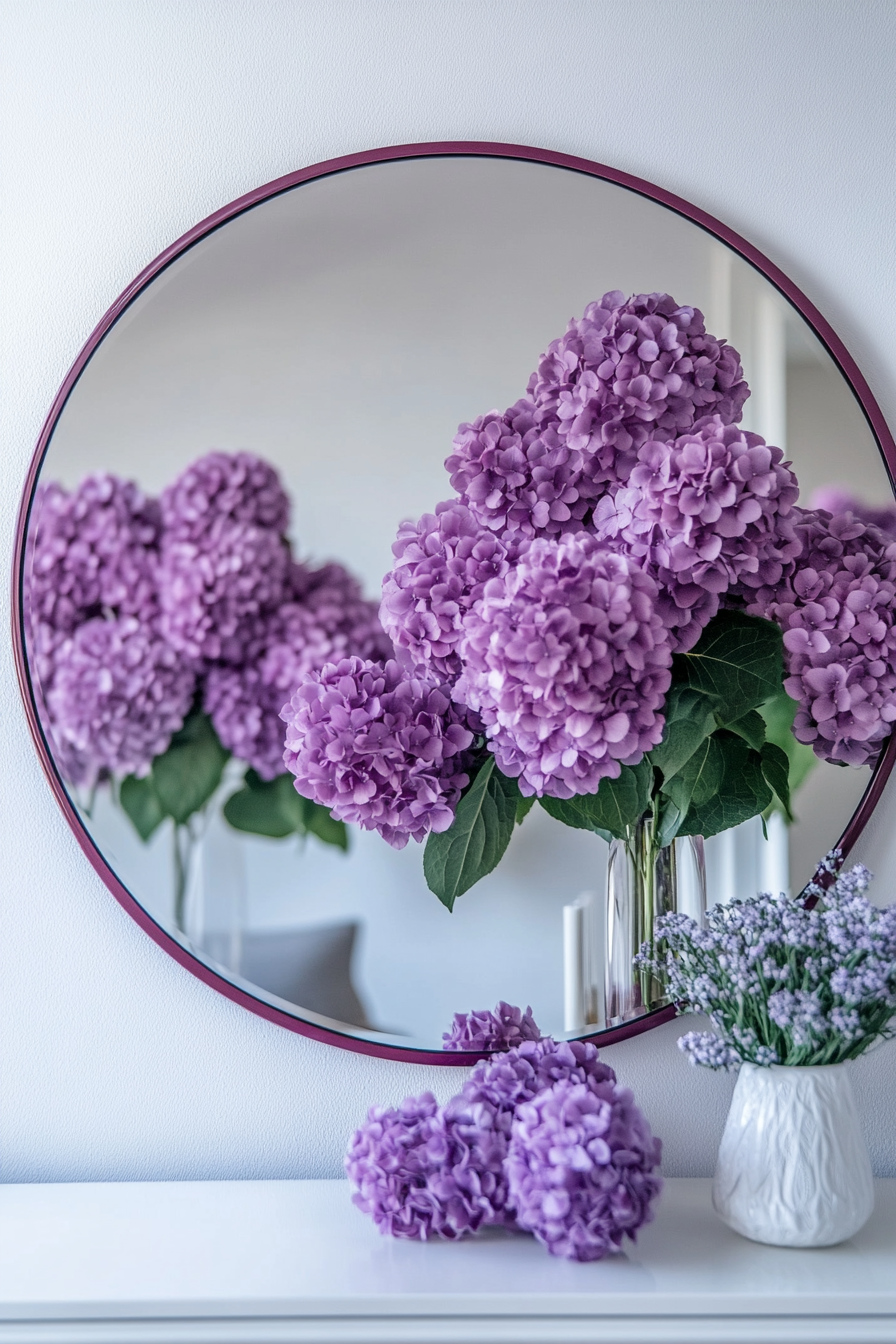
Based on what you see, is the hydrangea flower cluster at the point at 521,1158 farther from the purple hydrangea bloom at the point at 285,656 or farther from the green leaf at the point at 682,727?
the purple hydrangea bloom at the point at 285,656

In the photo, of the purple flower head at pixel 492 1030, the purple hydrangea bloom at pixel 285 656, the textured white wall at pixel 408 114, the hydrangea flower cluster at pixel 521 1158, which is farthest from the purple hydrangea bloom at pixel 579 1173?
the textured white wall at pixel 408 114

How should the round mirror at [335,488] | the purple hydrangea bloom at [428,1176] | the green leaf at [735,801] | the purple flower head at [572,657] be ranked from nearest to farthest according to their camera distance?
1. the purple flower head at [572,657]
2. the purple hydrangea bloom at [428,1176]
3. the green leaf at [735,801]
4. the round mirror at [335,488]

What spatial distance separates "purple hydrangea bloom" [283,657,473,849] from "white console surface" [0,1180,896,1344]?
1.20ft

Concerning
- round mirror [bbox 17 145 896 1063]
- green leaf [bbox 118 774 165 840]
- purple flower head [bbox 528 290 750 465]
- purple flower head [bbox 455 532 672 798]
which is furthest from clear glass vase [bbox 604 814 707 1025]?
green leaf [bbox 118 774 165 840]

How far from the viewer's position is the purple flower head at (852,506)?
1163mm

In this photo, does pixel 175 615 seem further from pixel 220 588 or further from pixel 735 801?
pixel 735 801

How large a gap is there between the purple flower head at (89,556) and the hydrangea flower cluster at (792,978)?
2.23 ft

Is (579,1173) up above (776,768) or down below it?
below

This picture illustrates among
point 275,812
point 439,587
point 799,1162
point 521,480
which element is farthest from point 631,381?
point 799,1162

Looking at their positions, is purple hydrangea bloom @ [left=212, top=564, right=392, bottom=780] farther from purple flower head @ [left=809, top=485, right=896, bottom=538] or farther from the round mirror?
purple flower head @ [left=809, top=485, right=896, bottom=538]

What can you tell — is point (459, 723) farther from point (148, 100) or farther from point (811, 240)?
point (148, 100)

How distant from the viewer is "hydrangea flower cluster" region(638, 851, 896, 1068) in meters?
0.88

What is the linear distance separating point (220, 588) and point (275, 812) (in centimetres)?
25

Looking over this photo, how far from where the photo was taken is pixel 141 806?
1165 mm
